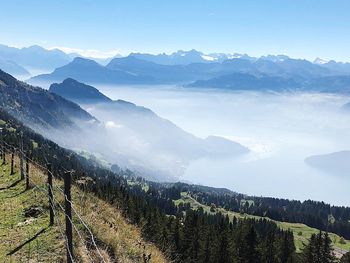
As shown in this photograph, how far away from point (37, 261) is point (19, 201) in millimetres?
13210

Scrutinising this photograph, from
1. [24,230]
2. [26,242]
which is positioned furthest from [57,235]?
[24,230]

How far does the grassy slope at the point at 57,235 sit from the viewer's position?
21.0 m

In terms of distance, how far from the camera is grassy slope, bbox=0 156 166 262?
21000mm

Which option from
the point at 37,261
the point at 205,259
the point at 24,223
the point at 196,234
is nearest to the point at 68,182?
the point at 37,261

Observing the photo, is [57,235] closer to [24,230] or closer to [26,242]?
[26,242]

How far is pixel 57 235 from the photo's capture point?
23.2 metres

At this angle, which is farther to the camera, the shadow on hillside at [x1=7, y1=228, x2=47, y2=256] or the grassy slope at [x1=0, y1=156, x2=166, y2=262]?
the shadow on hillside at [x1=7, y1=228, x2=47, y2=256]

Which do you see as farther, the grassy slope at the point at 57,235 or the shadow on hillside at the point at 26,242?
the shadow on hillside at the point at 26,242

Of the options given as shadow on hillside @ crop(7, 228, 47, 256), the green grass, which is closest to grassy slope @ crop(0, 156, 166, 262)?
the green grass

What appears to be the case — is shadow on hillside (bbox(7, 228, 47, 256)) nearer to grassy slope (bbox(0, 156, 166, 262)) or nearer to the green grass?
the green grass

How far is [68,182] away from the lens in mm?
14656

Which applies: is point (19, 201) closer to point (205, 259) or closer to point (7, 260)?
point (7, 260)

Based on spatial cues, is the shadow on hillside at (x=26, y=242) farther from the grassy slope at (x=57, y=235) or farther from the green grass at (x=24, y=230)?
the grassy slope at (x=57, y=235)

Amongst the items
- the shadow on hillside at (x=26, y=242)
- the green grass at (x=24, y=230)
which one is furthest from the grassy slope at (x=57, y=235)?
the shadow on hillside at (x=26, y=242)
